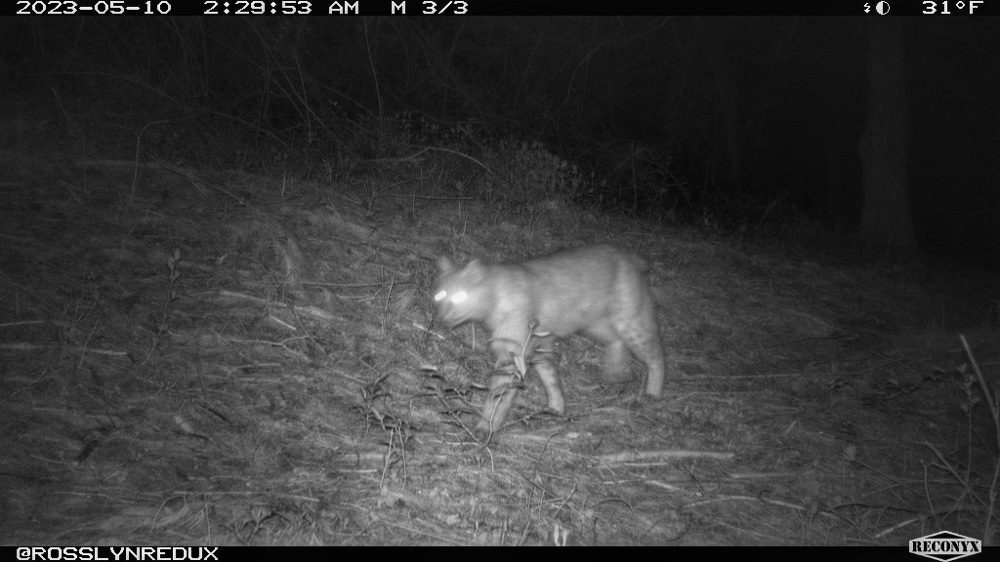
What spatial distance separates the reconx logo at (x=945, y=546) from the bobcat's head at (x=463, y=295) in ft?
9.64

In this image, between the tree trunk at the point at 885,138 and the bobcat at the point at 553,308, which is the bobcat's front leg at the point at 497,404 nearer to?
the bobcat at the point at 553,308

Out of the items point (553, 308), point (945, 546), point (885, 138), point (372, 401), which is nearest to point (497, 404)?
point (372, 401)

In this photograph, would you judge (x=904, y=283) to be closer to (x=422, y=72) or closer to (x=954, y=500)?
(x=954, y=500)

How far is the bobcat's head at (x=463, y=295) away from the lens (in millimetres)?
4902

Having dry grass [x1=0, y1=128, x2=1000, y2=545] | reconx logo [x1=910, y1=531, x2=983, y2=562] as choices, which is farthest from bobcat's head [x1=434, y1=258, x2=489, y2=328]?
reconx logo [x1=910, y1=531, x2=983, y2=562]

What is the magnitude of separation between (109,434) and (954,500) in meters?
5.25

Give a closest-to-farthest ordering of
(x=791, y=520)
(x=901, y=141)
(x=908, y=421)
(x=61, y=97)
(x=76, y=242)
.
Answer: (x=791, y=520), (x=908, y=421), (x=76, y=242), (x=61, y=97), (x=901, y=141)

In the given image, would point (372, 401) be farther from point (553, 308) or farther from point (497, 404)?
point (553, 308)

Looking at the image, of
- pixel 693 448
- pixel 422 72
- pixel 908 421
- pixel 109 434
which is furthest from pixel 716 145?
pixel 109 434

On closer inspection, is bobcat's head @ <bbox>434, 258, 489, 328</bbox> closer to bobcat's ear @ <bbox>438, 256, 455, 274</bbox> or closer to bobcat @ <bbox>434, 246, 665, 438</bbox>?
bobcat @ <bbox>434, 246, 665, 438</bbox>

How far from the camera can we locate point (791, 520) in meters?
4.12

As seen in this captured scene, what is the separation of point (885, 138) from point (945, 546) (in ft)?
36.8

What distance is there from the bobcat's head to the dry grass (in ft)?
1.36

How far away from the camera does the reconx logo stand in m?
3.76
